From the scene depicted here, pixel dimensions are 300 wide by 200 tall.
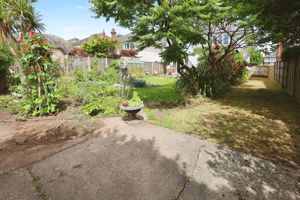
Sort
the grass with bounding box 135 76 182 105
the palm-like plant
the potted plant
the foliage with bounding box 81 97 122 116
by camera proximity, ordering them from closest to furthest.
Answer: the potted plant < the foliage with bounding box 81 97 122 116 < the grass with bounding box 135 76 182 105 < the palm-like plant

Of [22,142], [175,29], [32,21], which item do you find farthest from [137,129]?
[32,21]

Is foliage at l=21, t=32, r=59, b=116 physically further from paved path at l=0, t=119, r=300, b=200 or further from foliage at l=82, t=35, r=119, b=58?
foliage at l=82, t=35, r=119, b=58

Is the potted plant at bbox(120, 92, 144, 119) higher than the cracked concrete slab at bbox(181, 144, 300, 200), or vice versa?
the potted plant at bbox(120, 92, 144, 119)

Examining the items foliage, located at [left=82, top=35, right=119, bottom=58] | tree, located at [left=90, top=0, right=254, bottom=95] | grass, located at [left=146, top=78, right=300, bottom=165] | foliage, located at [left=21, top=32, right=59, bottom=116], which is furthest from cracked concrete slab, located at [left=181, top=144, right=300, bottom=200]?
foliage, located at [left=82, top=35, right=119, bottom=58]

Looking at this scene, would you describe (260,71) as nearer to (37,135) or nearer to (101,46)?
(101,46)

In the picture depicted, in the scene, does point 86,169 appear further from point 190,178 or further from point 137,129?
point 137,129

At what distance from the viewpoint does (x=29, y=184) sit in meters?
2.91

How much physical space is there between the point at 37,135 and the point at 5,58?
7.45 m

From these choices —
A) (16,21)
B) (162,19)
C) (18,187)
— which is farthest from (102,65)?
(18,187)

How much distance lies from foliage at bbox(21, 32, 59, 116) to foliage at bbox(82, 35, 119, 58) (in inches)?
735

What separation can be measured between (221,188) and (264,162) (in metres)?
1.33

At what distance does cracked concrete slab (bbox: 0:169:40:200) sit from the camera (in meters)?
2.65

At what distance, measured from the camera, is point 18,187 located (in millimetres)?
2836

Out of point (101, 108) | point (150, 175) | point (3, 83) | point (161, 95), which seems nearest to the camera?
point (150, 175)
